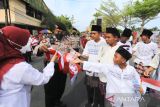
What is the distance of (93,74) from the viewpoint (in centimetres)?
677

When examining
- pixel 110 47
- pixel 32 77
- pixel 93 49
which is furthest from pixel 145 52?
pixel 32 77

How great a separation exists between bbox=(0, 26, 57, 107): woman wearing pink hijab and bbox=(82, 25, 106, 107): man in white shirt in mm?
2863

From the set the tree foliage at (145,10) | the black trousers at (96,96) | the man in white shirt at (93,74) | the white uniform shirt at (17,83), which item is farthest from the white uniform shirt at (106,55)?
the tree foliage at (145,10)

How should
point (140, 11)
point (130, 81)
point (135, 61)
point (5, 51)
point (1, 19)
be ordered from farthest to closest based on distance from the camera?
1. point (140, 11)
2. point (1, 19)
3. point (135, 61)
4. point (130, 81)
5. point (5, 51)

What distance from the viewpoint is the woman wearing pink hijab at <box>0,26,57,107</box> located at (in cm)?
379

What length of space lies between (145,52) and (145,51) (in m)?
0.02

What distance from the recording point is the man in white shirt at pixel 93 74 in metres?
6.79

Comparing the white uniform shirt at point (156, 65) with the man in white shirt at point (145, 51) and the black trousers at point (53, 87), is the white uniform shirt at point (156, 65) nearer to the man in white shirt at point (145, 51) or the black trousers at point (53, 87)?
the man in white shirt at point (145, 51)

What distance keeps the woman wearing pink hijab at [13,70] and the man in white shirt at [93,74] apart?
2863 millimetres

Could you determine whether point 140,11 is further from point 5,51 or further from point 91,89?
point 5,51

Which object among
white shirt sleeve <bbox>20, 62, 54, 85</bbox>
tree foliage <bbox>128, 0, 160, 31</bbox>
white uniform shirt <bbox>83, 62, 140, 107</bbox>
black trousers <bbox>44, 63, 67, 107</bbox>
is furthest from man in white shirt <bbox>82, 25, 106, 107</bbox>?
tree foliage <bbox>128, 0, 160, 31</bbox>

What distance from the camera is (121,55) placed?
489 centimetres

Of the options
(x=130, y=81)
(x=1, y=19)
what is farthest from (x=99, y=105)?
(x=1, y=19)

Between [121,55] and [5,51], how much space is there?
185 cm
